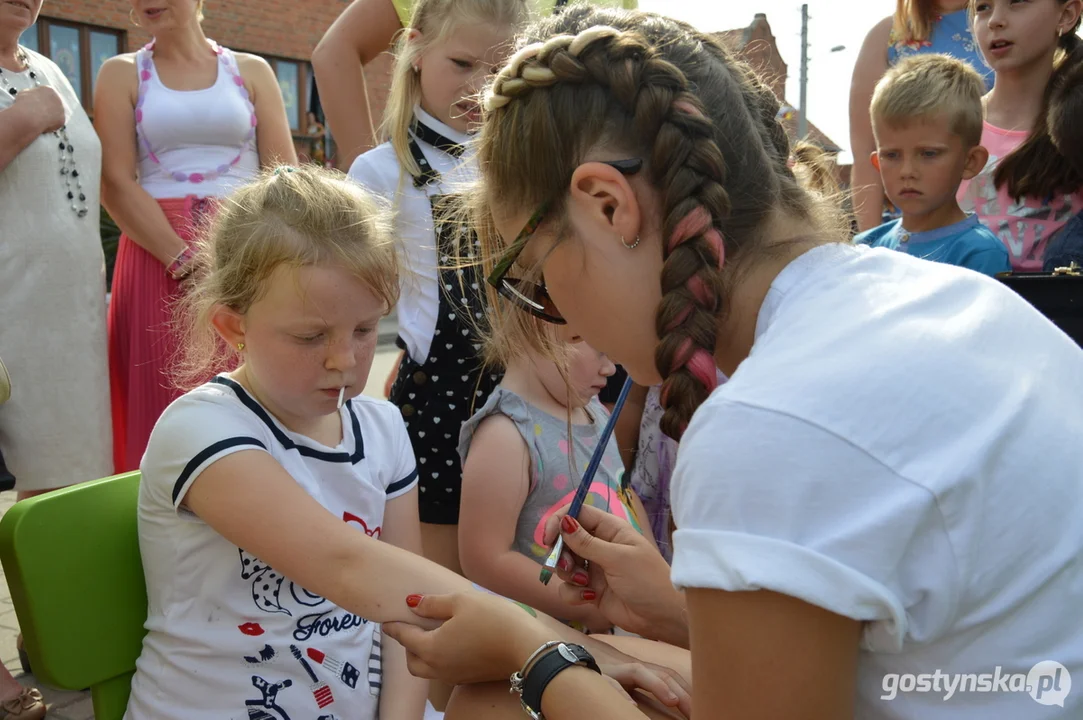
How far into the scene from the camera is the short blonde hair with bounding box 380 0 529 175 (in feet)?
8.04

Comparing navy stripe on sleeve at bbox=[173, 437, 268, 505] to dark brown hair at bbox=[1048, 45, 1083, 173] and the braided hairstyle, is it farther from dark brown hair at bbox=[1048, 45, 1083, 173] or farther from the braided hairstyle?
dark brown hair at bbox=[1048, 45, 1083, 173]

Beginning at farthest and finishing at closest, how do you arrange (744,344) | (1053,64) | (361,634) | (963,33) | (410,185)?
(963,33) → (1053,64) → (410,185) → (361,634) → (744,344)

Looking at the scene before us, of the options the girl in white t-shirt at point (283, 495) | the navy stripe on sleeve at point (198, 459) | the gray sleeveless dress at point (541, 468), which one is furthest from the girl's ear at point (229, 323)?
the gray sleeveless dress at point (541, 468)

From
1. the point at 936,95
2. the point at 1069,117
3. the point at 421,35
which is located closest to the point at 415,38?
the point at 421,35

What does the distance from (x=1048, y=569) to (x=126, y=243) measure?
2.95 metres

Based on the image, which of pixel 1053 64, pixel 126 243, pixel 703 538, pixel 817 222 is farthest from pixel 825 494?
pixel 126 243

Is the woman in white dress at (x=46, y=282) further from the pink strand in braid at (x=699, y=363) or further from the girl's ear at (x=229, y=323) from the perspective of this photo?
the pink strand in braid at (x=699, y=363)

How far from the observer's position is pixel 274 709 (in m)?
1.59

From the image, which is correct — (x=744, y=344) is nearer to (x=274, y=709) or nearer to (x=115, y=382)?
(x=274, y=709)

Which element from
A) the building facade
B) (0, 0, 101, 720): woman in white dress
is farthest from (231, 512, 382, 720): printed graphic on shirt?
the building facade

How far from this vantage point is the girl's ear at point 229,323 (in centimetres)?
178

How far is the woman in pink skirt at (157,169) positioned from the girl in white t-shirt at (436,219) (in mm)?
693

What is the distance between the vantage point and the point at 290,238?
1742 millimetres

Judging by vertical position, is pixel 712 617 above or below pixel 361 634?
above
